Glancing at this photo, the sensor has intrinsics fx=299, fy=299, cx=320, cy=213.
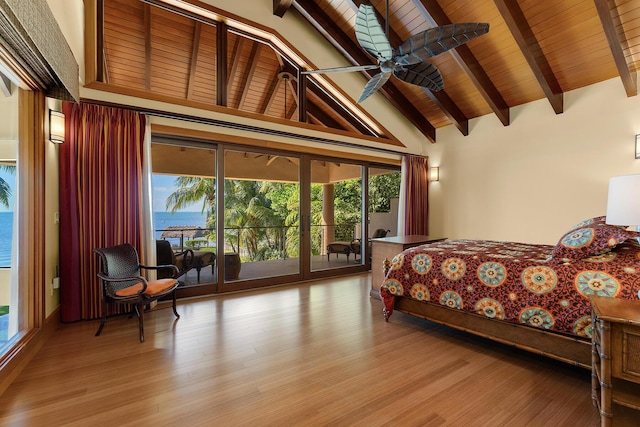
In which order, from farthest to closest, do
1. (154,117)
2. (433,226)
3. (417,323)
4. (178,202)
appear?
(433,226) < (178,202) < (154,117) < (417,323)

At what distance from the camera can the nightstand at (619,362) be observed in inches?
54.3

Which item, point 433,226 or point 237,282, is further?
point 433,226

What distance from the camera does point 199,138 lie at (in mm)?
3945

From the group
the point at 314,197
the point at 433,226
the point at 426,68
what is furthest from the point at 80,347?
the point at 433,226

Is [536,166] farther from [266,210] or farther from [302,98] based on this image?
[266,210]

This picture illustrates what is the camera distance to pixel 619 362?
142cm

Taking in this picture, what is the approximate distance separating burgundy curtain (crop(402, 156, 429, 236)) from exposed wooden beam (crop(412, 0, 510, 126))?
1.61 metres

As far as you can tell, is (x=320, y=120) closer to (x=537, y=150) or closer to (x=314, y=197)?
(x=314, y=197)

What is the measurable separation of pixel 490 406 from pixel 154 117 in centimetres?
425

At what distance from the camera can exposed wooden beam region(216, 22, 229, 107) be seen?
4141mm

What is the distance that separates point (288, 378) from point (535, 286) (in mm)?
1914

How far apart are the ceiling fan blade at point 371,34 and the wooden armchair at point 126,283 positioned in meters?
2.83

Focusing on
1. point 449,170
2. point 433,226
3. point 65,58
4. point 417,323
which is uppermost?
point 65,58

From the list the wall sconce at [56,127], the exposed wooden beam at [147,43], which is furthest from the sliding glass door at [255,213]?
the wall sconce at [56,127]
